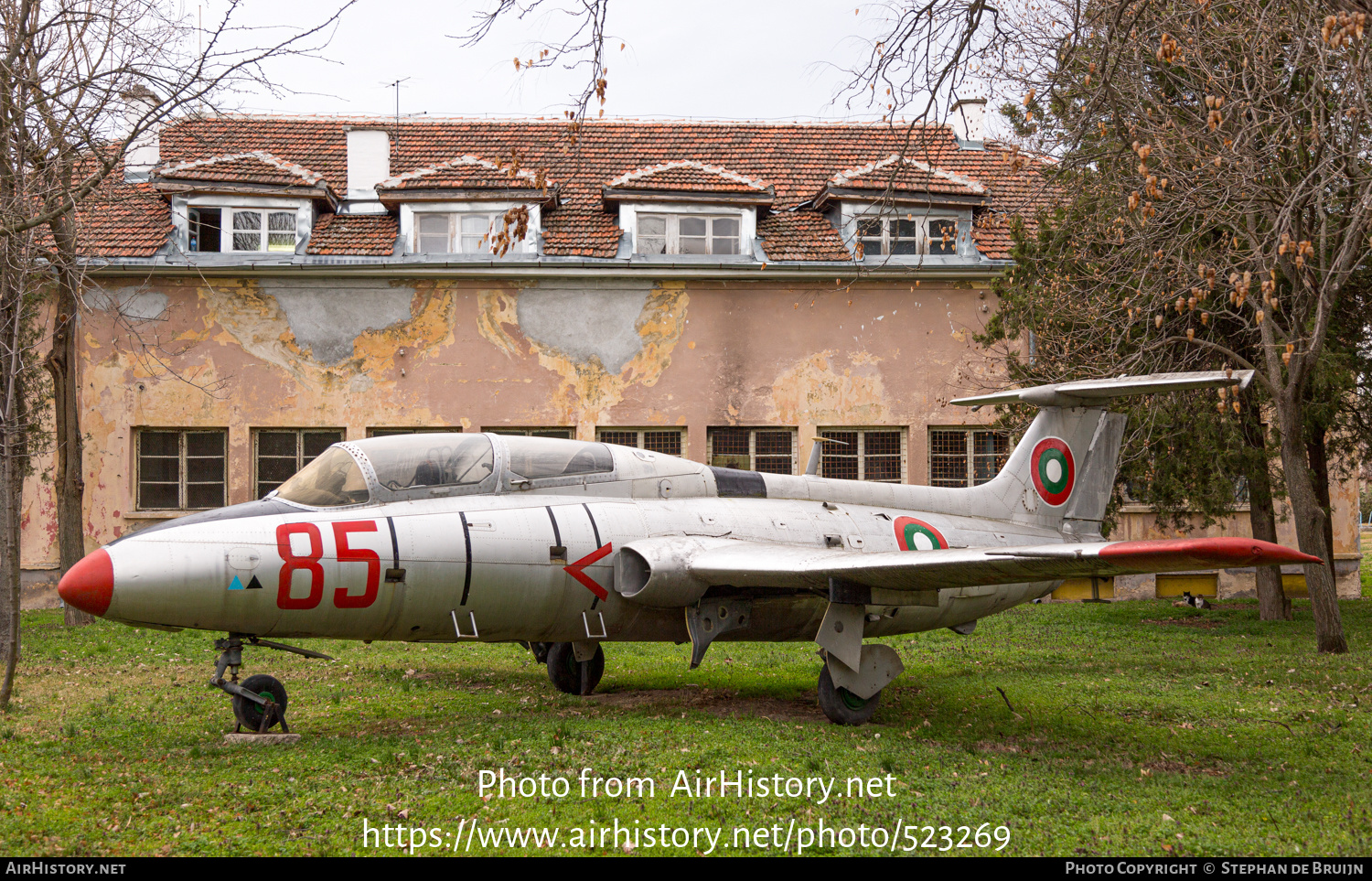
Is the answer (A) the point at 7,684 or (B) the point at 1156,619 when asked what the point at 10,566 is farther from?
(B) the point at 1156,619

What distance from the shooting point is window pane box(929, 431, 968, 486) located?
22234 mm

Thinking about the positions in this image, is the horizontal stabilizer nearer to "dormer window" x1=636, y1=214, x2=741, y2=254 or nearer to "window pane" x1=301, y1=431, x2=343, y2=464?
"dormer window" x1=636, y1=214, x2=741, y2=254

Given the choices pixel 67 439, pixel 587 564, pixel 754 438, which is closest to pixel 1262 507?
pixel 754 438

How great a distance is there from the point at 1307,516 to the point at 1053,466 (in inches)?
162

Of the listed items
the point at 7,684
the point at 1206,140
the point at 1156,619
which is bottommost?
the point at 1156,619

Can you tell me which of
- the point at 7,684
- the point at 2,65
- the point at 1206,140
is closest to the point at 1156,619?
the point at 1206,140

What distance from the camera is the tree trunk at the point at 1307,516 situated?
13609mm

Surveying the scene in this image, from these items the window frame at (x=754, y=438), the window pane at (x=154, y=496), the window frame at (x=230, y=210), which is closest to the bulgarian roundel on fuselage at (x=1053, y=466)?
the window frame at (x=754, y=438)

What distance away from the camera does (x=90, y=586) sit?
301 inches

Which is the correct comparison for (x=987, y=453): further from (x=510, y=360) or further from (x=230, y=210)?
(x=230, y=210)

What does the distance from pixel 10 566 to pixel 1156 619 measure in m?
17.7

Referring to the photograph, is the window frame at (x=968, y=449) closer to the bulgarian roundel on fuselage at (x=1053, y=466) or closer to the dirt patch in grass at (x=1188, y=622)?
the dirt patch in grass at (x=1188, y=622)

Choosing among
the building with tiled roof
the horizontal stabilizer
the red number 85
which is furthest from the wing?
the building with tiled roof
